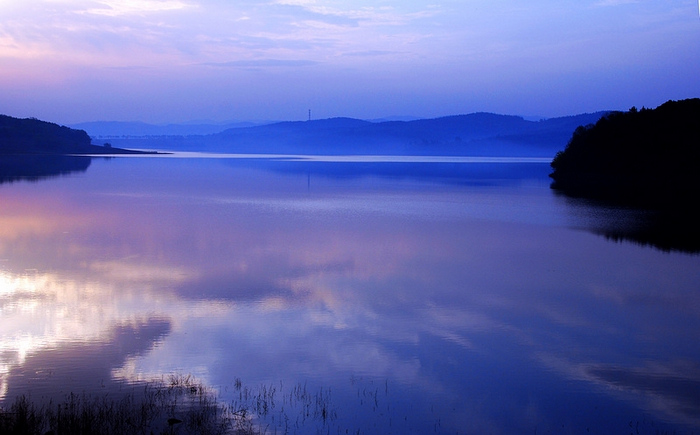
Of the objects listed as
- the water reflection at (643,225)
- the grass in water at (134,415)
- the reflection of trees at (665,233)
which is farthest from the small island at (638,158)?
the grass in water at (134,415)

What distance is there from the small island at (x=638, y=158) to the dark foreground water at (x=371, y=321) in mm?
19833

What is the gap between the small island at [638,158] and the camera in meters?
39.5

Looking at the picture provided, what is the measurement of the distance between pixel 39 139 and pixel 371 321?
381 feet

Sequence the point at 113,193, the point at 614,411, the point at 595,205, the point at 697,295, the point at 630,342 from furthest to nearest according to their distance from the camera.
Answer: the point at 113,193, the point at 595,205, the point at 697,295, the point at 630,342, the point at 614,411

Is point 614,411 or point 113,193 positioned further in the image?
point 113,193

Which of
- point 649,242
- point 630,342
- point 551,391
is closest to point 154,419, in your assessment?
point 551,391

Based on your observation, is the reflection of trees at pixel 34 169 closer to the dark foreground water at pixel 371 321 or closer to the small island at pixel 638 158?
the dark foreground water at pixel 371 321

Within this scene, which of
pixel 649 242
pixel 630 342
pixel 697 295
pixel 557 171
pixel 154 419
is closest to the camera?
pixel 154 419

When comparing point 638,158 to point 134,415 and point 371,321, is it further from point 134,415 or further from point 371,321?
point 134,415

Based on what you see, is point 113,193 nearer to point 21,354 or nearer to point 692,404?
point 21,354

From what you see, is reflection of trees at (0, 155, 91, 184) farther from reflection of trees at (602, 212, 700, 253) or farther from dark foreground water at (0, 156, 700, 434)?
reflection of trees at (602, 212, 700, 253)

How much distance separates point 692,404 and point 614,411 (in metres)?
0.94

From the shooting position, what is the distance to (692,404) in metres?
7.31

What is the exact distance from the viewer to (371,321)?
Answer: 34.3 ft
